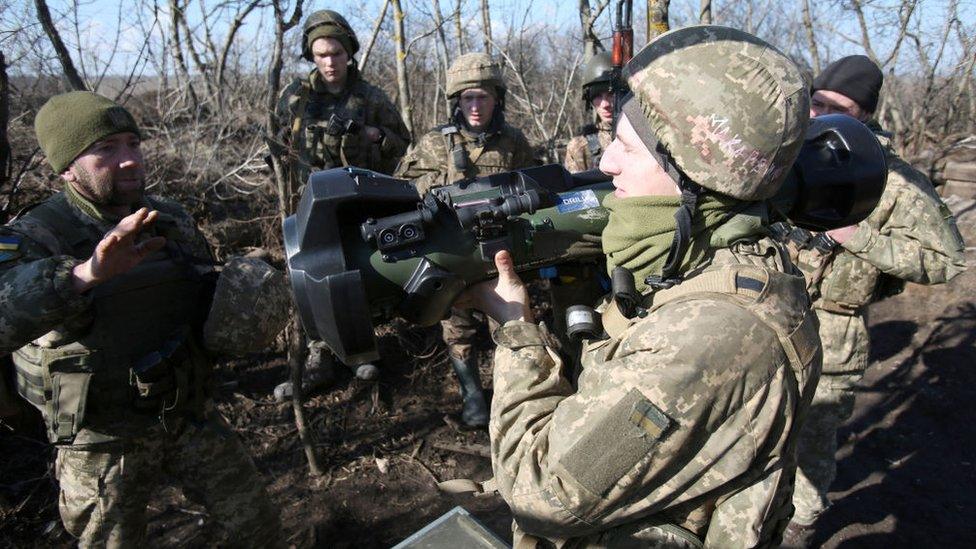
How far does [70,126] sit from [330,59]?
101 inches

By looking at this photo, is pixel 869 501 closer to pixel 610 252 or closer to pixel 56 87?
pixel 610 252

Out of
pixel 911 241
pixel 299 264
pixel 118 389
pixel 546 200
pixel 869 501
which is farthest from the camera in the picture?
pixel 869 501

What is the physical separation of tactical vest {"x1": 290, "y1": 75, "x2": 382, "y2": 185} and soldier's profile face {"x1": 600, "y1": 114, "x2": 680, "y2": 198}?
3348 millimetres

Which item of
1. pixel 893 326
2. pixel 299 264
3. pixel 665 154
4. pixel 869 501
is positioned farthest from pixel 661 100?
pixel 893 326

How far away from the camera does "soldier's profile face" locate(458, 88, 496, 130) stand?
4.06 m

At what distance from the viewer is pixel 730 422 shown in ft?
3.75

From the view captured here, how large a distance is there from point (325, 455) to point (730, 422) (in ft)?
10.1

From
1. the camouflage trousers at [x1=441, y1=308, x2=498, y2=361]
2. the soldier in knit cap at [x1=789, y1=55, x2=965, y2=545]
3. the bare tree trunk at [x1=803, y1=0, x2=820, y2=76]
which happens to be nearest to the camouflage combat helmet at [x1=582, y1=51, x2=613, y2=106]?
the soldier in knit cap at [x1=789, y1=55, x2=965, y2=545]

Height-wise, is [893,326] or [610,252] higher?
[610,252]

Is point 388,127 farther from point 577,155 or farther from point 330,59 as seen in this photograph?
point 577,155

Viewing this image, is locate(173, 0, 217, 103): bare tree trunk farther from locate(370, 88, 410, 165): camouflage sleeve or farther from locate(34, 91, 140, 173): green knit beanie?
locate(34, 91, 140, 173): green knit beanie

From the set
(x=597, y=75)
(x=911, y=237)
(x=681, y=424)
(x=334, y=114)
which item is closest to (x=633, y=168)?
(x=681, y=424)

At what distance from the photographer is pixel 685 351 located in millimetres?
1100

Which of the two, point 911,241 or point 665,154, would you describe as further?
point 911,241
